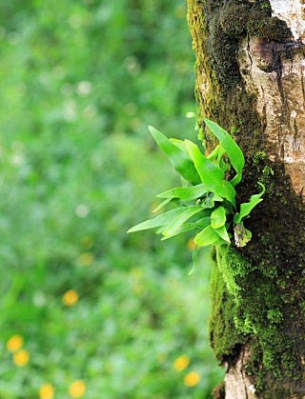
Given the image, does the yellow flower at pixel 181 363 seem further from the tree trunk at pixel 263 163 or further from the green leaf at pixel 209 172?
the green leaf at pixel 209 172

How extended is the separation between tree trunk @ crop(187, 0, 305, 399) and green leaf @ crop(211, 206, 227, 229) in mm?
68

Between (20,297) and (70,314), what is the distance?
1.13 feet

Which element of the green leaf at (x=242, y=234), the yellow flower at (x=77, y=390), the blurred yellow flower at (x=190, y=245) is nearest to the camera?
the green leaf at (x=242, y=234)

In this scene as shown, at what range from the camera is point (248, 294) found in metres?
1.60

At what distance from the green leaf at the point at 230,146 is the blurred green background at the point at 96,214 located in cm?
196

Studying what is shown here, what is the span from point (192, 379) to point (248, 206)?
193cm

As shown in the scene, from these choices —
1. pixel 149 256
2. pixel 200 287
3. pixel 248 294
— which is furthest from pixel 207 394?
pixel 248 294

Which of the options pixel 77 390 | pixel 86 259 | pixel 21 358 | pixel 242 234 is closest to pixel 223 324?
pixel 242 234

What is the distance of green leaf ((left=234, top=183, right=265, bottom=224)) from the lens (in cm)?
142

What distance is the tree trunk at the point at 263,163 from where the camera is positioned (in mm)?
1393

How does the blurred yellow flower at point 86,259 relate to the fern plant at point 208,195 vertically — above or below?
below

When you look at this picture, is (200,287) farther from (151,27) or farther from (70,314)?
(151,27)

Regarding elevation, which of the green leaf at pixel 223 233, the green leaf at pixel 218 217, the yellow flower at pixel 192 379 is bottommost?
the yellow flower at pixel 192 379

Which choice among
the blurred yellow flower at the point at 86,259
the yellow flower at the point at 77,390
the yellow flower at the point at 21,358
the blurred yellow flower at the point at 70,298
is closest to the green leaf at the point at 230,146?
the yellow flower at the point at 77,390
